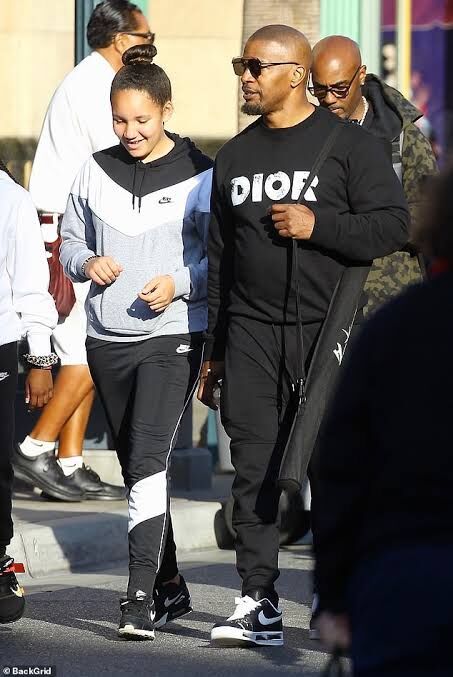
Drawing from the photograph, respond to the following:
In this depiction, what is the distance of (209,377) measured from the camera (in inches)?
230

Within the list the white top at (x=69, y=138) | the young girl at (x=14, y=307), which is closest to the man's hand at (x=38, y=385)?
the young girl at (x=14, y=307)

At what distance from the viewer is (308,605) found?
649 centimetres

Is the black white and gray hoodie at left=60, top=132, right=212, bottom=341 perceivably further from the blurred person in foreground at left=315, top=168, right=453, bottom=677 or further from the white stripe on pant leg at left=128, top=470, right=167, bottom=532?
the blurred person in foreground at left=315, top=168, right=453, bottom=677

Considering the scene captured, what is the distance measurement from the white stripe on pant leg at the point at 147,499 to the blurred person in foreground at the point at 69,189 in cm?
268

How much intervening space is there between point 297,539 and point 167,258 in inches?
102

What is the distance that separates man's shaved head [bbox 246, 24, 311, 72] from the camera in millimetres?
5684

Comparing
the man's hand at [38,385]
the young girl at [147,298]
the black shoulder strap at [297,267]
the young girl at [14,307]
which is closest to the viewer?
the black shoulder strap at [297,267]

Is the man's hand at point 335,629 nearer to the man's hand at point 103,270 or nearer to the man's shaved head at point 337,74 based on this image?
the man's hand at point 103,270

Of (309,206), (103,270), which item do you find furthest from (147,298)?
(309,206)

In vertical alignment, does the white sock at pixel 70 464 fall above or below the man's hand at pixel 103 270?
below

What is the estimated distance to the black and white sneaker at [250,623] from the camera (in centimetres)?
561

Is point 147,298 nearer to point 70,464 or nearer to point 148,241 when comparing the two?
point 148,241

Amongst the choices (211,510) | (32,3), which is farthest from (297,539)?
(32,3)

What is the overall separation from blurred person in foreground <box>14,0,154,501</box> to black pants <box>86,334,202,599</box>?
242cm
